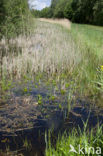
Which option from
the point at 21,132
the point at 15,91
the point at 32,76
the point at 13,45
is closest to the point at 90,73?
Answer: the point at 32,76

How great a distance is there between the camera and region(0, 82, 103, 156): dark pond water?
2266 mm

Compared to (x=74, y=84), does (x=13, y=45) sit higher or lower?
higher

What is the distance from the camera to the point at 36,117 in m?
2.87

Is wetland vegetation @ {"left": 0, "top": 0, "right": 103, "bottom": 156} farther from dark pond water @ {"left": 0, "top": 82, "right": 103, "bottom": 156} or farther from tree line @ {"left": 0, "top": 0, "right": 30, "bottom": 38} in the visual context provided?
tree line @ {"left": 0, "top": 0, "right": 30, "bottom": 38}

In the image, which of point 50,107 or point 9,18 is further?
point 9,18

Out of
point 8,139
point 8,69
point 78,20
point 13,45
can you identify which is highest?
point 78,20

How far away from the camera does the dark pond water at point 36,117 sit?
2266 mm

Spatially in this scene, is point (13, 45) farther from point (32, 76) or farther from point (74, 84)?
point (74, 84)

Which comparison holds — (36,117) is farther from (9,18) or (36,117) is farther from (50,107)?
(9,18)

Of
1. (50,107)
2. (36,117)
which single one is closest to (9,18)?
(50,107)

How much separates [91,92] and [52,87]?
0.92 meters

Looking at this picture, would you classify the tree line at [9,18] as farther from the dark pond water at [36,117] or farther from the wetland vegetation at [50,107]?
the dark pond water at [36,117]

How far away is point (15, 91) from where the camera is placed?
386 centimetres

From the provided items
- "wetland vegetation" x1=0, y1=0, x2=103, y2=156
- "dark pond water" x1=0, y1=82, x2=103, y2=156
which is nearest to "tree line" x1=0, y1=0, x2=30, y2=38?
"wetland vegetation" x1=0, y1=0, x2=103, y2=156
